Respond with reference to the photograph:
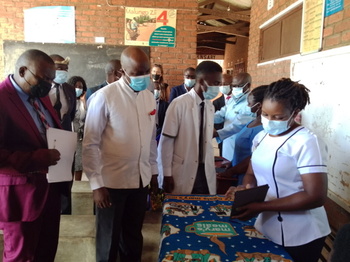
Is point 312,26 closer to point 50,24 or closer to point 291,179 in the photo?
point 291,179

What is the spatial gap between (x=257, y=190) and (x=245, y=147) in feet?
3.48

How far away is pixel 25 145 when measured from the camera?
1592mm

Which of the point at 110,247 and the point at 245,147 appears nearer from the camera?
the point at 110,247

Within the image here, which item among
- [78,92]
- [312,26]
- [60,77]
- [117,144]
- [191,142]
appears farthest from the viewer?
[78,92]

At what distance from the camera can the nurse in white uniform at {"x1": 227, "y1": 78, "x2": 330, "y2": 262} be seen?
49.6 inches

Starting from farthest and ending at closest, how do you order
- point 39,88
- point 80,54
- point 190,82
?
point 80,54 < point 190,82 < point 39,88

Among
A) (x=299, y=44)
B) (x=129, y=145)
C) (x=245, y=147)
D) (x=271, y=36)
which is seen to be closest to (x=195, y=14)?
(x=271, y=36)

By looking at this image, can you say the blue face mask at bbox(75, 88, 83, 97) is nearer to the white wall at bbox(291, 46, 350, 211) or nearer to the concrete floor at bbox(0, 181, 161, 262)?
the concrete floor at bbox(0, 181, 161, 262)

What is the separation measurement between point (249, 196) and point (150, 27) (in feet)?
14.8

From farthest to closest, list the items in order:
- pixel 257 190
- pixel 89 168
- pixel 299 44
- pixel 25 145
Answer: pixel 299 44
pixel 89 168
pixel 25 145
pixel 257 190

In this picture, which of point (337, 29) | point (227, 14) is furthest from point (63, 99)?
point (227, 14)

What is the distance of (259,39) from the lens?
4750 millimetres

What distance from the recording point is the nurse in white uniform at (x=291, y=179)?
1.26m

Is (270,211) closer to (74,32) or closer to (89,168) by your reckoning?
(89,168)
